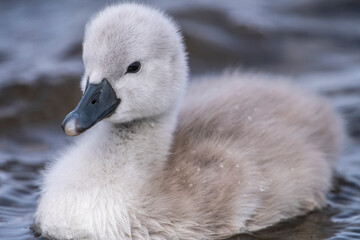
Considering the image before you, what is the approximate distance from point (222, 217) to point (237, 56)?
3.56m

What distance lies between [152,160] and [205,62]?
3.34m

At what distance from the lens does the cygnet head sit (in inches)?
178

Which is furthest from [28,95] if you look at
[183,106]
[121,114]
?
[121,114]

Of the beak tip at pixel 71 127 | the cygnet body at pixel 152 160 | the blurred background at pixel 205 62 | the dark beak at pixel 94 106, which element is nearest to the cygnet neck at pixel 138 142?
the cygnet body at pixel 152 160

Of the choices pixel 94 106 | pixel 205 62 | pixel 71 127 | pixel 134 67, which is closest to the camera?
pixel 71 127

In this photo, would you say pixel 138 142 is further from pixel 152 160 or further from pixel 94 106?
pixel 94 106

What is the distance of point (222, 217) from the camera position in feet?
15.6

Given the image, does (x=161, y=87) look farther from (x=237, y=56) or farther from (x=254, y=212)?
(x=237, y=56)

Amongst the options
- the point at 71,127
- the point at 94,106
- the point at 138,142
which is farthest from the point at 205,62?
the point at 71,127

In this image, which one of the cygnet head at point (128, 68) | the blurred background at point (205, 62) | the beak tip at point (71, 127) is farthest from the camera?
the blurred background at point (205, 62)

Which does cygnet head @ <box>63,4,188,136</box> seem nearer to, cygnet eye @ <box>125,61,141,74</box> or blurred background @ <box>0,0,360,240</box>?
cygnet eye @ <box>125,61,141,74</box>

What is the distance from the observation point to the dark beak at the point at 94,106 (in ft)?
14.6

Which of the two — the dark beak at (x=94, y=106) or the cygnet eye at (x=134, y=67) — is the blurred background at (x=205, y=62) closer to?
the dark beak at (x=94, y=106)

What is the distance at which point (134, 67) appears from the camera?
4.63 meters
